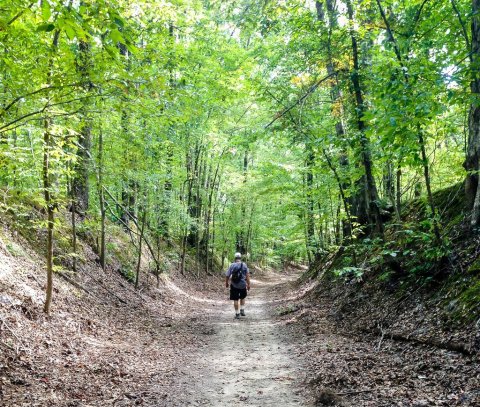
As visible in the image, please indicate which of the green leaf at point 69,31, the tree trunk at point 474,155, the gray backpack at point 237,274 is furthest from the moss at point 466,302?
the gray backpack at point 237,274

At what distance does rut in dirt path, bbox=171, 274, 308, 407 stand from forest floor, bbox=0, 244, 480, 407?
0.06 ft

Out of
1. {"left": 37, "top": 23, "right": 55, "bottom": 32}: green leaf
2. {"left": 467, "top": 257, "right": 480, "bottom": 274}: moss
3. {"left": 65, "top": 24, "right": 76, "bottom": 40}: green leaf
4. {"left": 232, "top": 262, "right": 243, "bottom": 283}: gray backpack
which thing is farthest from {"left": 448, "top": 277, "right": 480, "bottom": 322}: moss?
{"left": 232, "top": 262, "right": 243, "bottom": 283}: gray backpack

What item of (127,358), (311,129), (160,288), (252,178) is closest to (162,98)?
(127,358)

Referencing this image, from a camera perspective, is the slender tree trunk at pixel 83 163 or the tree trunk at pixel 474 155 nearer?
the tree trunk at pixel 474 155

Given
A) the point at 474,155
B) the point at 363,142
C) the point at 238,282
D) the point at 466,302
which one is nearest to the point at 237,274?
the point at 238,282

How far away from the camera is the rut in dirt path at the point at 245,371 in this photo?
5.02 meters

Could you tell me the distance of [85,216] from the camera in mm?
13586

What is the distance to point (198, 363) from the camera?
22.4 feet

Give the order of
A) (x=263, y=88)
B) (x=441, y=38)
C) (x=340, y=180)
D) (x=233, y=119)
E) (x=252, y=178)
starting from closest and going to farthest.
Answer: (x=441, y=38)
(x=340, y=180)
(x=263, y=88)
(x=233, y=119)
(x=252, y=178)

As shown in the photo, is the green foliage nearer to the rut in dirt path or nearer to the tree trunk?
the tree trunk

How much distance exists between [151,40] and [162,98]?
7352 mm

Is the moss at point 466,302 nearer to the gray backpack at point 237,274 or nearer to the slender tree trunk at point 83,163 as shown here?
the slender tree trunk at point 83,163

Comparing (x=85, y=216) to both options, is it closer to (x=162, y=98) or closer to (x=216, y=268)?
(x=162, y=98)

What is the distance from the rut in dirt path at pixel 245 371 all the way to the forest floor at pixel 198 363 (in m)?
0.02
